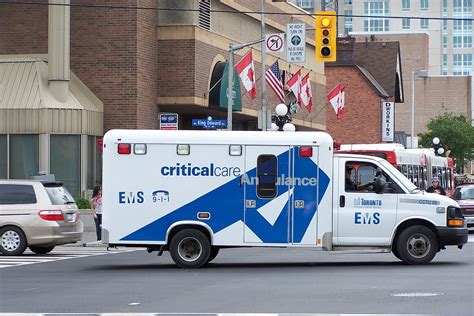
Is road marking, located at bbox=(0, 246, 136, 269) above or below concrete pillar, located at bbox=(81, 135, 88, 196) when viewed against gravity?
below

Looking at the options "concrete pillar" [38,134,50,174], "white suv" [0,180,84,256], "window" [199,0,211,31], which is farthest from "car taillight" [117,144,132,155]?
"window" [199,0,211,31]

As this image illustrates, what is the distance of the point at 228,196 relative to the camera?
816 inches

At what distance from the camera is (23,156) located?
3766cm

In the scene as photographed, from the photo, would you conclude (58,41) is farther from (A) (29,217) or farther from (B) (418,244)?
(B) (418,244)

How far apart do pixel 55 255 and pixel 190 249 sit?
602cm

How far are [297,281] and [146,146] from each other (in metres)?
4.44

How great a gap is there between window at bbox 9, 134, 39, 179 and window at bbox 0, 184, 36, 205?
12285mm

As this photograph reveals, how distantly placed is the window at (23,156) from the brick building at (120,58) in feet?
0.16

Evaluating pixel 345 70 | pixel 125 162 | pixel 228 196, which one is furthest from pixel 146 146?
pixel 345 70

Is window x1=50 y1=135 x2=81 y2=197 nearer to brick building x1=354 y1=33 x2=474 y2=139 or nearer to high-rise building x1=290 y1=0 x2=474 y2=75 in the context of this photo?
brick building x1=354 y1=33 x2=474 y2=139

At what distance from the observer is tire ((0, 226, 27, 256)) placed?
25031mm

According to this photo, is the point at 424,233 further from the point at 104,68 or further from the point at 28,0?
the point at 28,0

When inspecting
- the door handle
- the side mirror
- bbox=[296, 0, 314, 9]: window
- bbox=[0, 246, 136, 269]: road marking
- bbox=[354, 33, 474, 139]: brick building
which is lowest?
bbox=[0, 246, 136, 269]: road marking

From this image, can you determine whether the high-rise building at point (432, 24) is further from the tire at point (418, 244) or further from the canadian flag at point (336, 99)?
the tire at point (418, 244)
